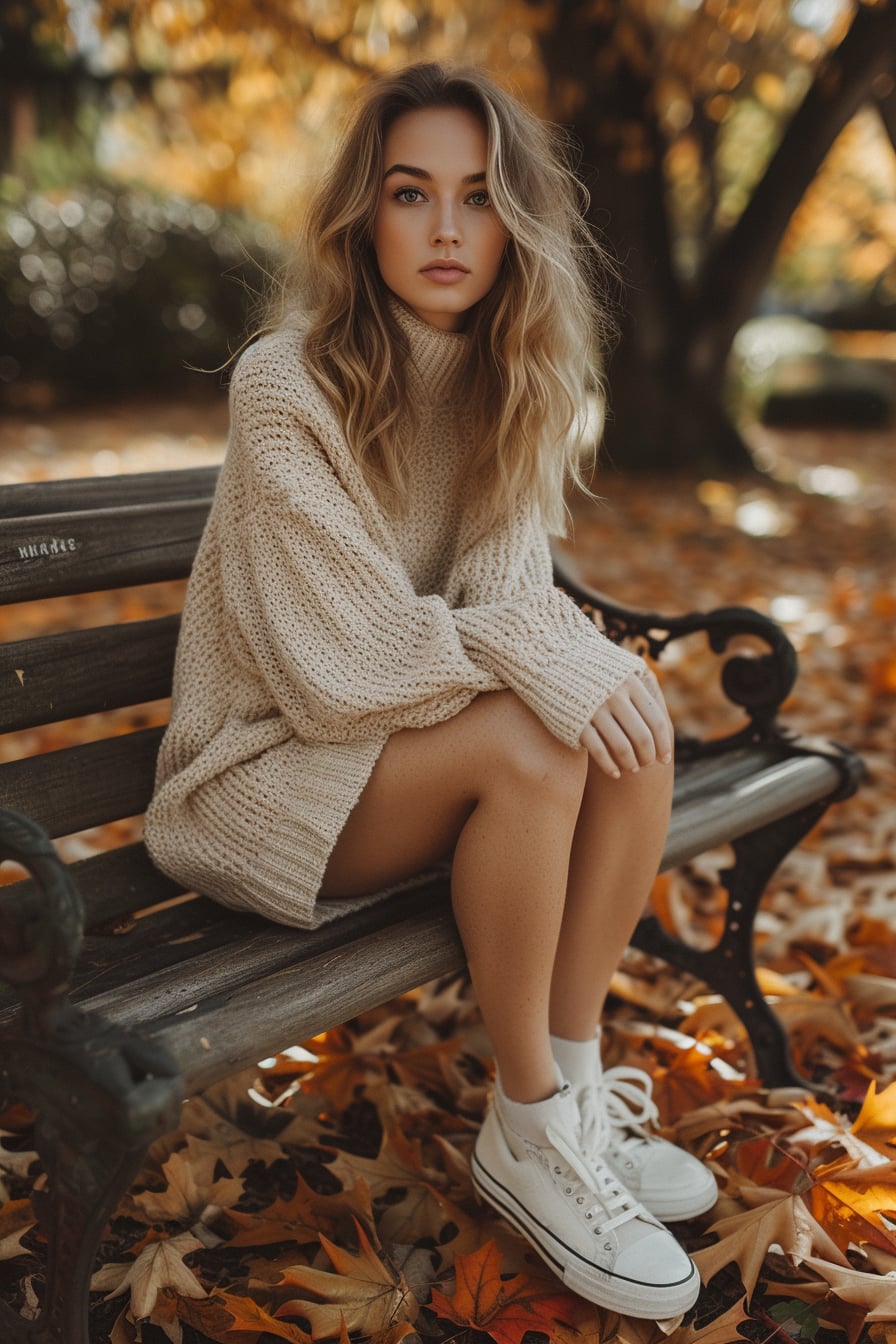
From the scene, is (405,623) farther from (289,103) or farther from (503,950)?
(289,103)

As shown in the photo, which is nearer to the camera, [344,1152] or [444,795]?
[444,795]

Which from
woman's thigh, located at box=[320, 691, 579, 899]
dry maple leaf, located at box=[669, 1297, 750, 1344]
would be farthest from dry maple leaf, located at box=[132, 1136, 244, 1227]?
dry maple leaf, located at box=[669, 1297, 750, 1344]

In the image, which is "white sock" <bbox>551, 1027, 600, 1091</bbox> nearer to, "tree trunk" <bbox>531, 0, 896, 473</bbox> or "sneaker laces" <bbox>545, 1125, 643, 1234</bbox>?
"sneaker laces" <bbox>545, 1125, 643, 1234</bbox>

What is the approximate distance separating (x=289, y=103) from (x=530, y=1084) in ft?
25.9

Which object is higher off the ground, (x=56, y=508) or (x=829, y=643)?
(x=56, y=508)

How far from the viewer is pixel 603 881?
6.46 feet

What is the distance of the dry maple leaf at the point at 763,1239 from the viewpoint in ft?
6.05

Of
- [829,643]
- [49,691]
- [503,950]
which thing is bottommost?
[829,643]

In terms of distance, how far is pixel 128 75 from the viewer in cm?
1595

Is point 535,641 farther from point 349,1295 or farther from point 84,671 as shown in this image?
point 349,1295

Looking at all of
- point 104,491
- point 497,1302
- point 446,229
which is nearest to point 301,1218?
point 497,1302

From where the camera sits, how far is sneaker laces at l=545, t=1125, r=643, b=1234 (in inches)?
69.7

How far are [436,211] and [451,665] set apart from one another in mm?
775

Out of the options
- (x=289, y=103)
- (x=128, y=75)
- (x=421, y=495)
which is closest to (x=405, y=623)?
(x=421, y=495)
